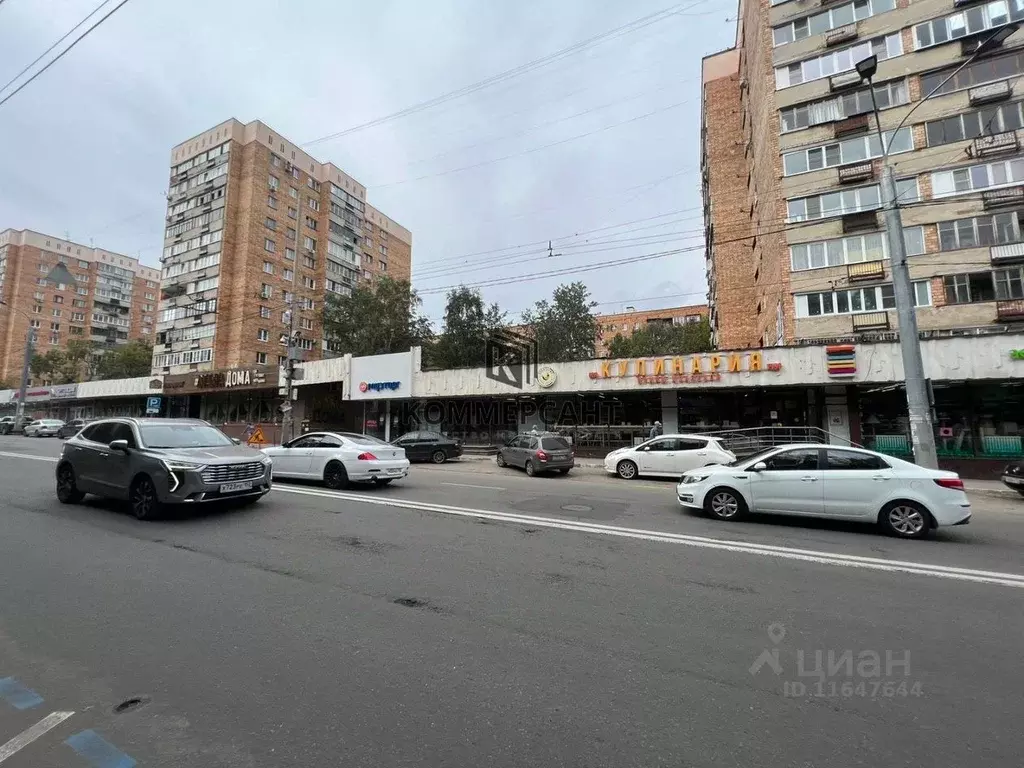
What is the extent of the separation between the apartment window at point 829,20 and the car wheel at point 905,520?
29.4 m

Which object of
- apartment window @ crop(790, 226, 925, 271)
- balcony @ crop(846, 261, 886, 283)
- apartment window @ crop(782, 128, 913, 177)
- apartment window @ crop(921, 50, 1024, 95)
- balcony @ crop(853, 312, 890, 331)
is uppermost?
apartment window @ crop(921, 50, 1024, 95)

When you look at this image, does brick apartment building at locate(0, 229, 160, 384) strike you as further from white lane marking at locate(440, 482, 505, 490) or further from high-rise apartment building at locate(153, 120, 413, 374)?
white lane marking at locate(440, 482, 505, 490)

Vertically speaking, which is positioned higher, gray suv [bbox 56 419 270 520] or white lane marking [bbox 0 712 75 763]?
gray suv [bbox 56 419 270 520]

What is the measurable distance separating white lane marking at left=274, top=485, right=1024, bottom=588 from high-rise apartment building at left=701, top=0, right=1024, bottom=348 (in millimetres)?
20760

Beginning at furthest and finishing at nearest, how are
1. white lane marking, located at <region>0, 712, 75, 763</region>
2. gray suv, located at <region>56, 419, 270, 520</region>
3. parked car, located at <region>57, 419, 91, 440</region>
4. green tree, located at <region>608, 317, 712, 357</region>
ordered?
green tree, located at <region>608, 317, 712, 357</region> → parked car, located at <region>57, 419, 91, 440</region> → gray suv, located at <region>56, 419, 270, 520</region> → white lane marking, located at <region>0, 712, 75, 763</region>

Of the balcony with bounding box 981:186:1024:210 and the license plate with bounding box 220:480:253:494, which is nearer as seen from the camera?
the license plate with bounding box 220:480:253:494

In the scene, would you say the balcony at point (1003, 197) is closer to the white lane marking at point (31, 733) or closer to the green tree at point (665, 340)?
the green tree at point (665, 340)

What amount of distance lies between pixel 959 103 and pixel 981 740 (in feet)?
102

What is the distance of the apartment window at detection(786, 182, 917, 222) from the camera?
23531 mm

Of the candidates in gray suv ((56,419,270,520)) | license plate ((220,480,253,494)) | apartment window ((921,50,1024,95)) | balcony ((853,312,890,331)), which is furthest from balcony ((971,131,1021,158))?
license plate ((220,480,253,494))

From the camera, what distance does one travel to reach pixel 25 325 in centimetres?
7194

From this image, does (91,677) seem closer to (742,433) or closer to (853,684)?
(853,684)

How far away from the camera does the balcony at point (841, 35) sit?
2508cm

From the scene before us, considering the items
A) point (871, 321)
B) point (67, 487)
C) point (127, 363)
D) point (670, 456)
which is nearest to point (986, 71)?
point (871, 321)
